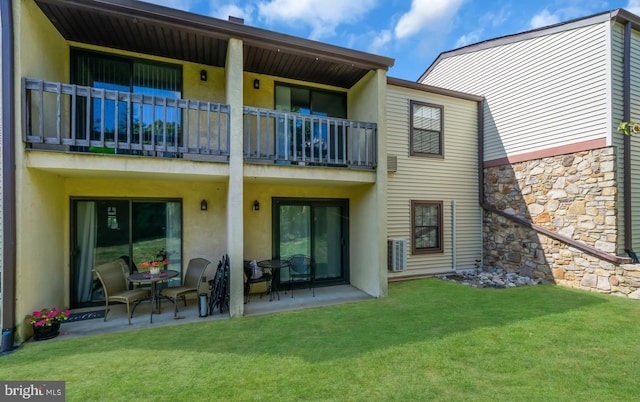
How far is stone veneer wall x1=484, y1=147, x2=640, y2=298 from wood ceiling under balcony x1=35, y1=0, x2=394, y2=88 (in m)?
5.36

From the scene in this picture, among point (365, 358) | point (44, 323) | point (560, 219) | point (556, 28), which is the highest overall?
point (556, 28)

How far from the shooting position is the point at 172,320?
17.0ft

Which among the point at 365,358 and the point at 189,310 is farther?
the point at 189,310

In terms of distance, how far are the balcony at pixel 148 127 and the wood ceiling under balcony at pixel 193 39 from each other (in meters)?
1.24

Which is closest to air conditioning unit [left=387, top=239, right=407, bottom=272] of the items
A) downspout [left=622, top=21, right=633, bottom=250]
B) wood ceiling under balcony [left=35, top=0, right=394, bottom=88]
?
wood ceiling under balcony [left=35, top=0, right=394, bottom=88]

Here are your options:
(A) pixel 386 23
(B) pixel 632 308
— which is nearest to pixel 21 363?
(B) pixel 632 308

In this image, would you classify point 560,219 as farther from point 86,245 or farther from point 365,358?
point 86,245

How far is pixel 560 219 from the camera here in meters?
7.50

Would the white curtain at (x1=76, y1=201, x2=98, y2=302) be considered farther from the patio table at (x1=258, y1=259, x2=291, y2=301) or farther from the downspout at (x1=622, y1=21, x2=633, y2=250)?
the downspout at (x1=622, y1=21, x2=633, y2=250)

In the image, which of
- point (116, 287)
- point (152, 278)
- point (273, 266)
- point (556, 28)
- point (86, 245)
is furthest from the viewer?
point (556, 28)

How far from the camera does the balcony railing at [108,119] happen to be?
4.42 metres

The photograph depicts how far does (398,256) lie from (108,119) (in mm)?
7397

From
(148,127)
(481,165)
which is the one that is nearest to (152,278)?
(148,127)

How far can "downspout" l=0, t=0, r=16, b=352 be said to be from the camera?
4074 millimetres
